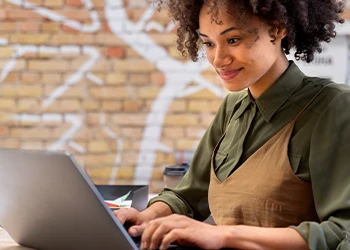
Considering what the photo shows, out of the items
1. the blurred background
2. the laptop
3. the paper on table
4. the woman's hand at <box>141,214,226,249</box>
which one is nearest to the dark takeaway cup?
the paper on table

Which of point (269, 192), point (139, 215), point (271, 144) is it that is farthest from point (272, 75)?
point (139, 215)

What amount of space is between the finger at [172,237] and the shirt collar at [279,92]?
0.43m

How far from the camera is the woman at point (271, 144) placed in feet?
3.53

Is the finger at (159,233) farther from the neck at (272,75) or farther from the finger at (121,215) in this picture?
the neck at (272,75)

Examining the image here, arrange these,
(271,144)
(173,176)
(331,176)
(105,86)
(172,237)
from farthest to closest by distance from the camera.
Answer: (105,86) < (173,176) < (271,144) < (331,176) < (172,237)

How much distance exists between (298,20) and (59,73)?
2.08 m

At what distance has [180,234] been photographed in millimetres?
1001

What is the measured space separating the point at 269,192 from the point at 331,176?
14 cm

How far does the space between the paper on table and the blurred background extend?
1.39 metres

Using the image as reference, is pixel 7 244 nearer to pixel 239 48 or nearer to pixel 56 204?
pixel 56 204

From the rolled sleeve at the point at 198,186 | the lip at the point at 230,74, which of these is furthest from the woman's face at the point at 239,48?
the rolled sleeve at the point at 198,186

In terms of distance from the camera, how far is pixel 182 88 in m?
3.15

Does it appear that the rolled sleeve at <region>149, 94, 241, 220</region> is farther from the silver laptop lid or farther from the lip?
the silver laptop lid

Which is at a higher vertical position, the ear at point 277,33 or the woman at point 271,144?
the ear at point 277,33
